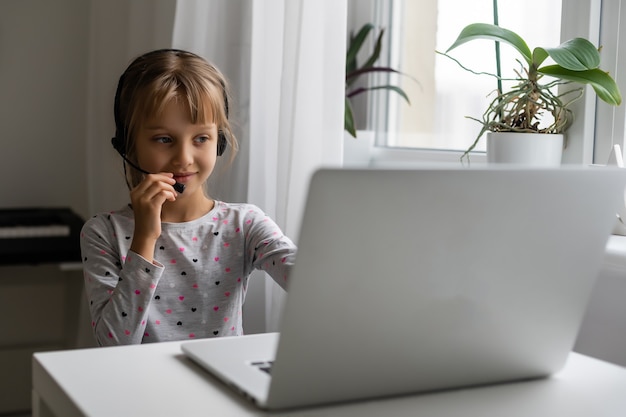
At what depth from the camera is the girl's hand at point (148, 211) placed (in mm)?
1257

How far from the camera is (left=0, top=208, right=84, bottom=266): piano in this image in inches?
91.1

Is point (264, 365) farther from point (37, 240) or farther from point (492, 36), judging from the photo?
point (37, 240)

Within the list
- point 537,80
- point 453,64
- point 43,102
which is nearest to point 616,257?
point 537,80

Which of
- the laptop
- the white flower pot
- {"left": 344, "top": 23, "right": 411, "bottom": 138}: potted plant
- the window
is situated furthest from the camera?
{"left": 344, "top": 23, "right": 411, "bottom": 138}: potted plant

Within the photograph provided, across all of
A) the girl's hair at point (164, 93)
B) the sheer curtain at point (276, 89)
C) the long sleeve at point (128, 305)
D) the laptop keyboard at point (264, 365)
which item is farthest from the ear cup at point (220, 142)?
the laptop keyboard at point (264, 365)

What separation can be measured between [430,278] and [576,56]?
85 centimetres

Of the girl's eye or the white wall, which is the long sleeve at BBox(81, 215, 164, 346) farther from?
the white wall

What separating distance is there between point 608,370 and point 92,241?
0.83m

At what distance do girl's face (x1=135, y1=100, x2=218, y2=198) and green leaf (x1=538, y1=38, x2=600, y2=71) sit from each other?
0.62 meters

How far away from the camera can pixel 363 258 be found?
2.25 ft

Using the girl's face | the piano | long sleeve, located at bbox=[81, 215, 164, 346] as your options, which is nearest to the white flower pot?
the girl's face

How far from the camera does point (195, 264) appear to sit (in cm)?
141

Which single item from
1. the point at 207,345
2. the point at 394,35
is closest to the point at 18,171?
the point at 394,35

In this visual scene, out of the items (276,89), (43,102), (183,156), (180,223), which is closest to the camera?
(183,156)
